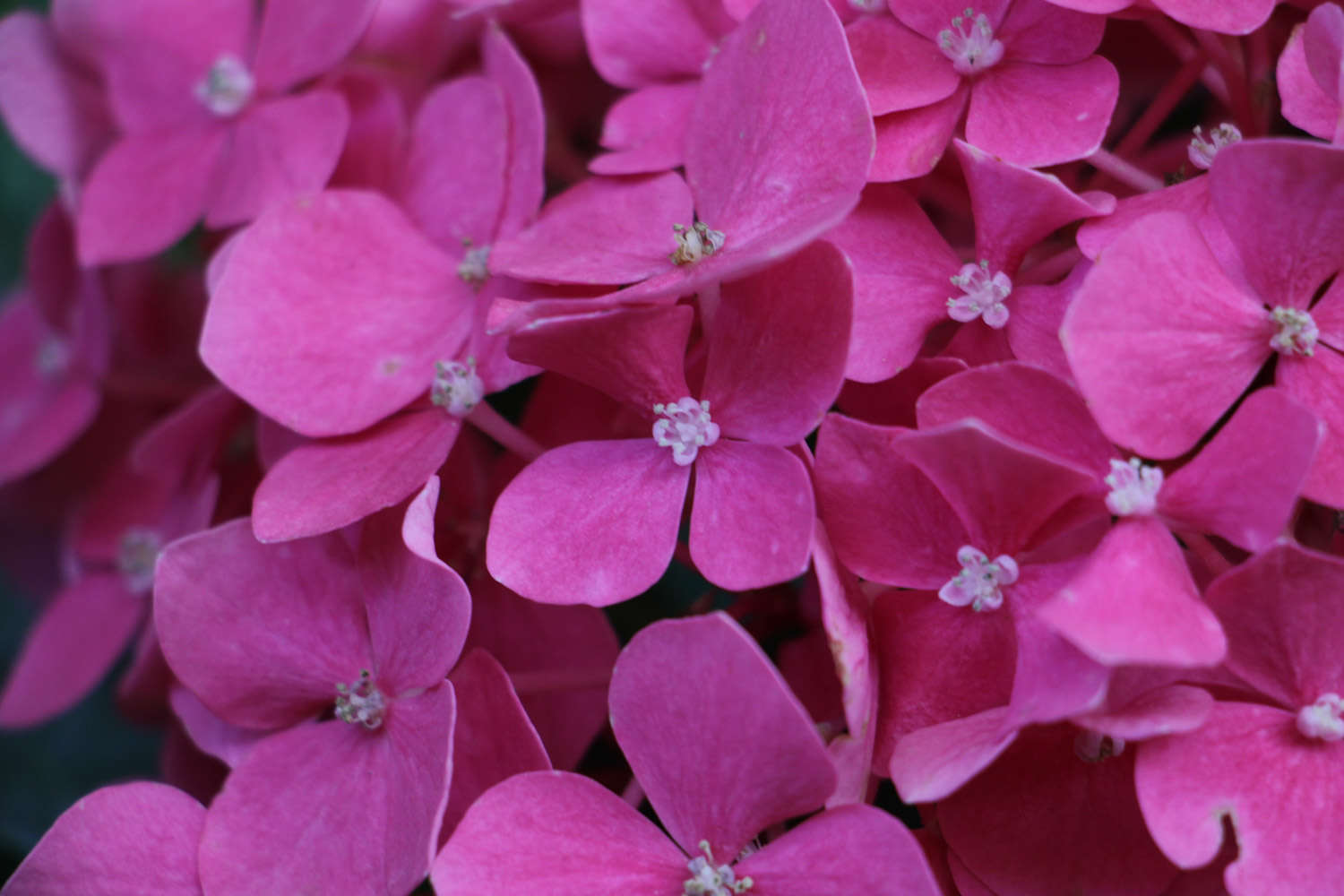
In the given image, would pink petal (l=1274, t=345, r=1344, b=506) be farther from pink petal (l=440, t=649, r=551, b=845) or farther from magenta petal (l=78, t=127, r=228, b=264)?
magenta petal (l=78, t=127, r=228, b=264)

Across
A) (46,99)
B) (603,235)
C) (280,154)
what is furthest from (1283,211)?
(46,99)

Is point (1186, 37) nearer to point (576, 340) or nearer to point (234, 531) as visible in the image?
point (576, 340)

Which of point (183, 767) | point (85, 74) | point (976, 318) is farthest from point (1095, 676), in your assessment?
point (85, 74)

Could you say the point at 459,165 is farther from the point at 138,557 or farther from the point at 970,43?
the point at 138,557

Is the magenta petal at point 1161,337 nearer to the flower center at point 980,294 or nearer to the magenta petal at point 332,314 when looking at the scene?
the flower center at point 980,294

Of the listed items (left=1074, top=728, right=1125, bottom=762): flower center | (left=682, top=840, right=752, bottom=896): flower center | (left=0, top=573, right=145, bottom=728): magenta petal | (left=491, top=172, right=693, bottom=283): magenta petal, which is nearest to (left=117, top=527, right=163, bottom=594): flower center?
(left=0, top=573, right=145, bottom=728): magenta petal

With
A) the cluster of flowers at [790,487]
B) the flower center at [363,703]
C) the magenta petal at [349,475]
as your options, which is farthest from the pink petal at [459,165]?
the flower center at [363,703]
